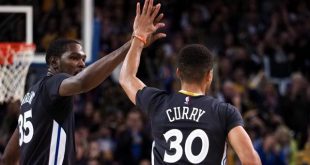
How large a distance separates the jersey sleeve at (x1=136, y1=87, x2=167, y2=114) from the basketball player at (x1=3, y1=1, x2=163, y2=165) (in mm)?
598

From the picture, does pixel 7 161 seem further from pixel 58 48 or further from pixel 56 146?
pixel 58 48

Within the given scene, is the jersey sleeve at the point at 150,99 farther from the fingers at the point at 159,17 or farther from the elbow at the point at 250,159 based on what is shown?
the elbow at the point at 250,159

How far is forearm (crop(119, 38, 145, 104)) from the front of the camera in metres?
5.62

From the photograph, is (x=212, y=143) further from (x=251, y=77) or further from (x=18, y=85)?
(x=251, y=77)

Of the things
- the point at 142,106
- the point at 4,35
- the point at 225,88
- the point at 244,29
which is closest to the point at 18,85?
the point at 4,35

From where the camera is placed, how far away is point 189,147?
530 centimetres

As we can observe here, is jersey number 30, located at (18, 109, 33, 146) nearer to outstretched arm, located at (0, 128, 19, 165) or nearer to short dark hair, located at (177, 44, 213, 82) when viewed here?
outstretched arm, located at (0, 128, 19, 165)

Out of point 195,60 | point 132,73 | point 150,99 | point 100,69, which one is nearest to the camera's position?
Answer: point 195,60

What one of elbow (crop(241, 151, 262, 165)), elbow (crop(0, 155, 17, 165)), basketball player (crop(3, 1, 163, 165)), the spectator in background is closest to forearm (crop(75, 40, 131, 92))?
basketball player (crop(3, 1, 163, 165))

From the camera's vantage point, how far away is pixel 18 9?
1023cm

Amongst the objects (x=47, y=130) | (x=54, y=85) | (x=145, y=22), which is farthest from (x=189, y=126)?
(x=47, y=130)

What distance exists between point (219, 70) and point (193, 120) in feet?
34.1

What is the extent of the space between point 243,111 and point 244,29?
348 cm

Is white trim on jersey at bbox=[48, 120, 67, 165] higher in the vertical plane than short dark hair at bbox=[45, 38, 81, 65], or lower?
lower
